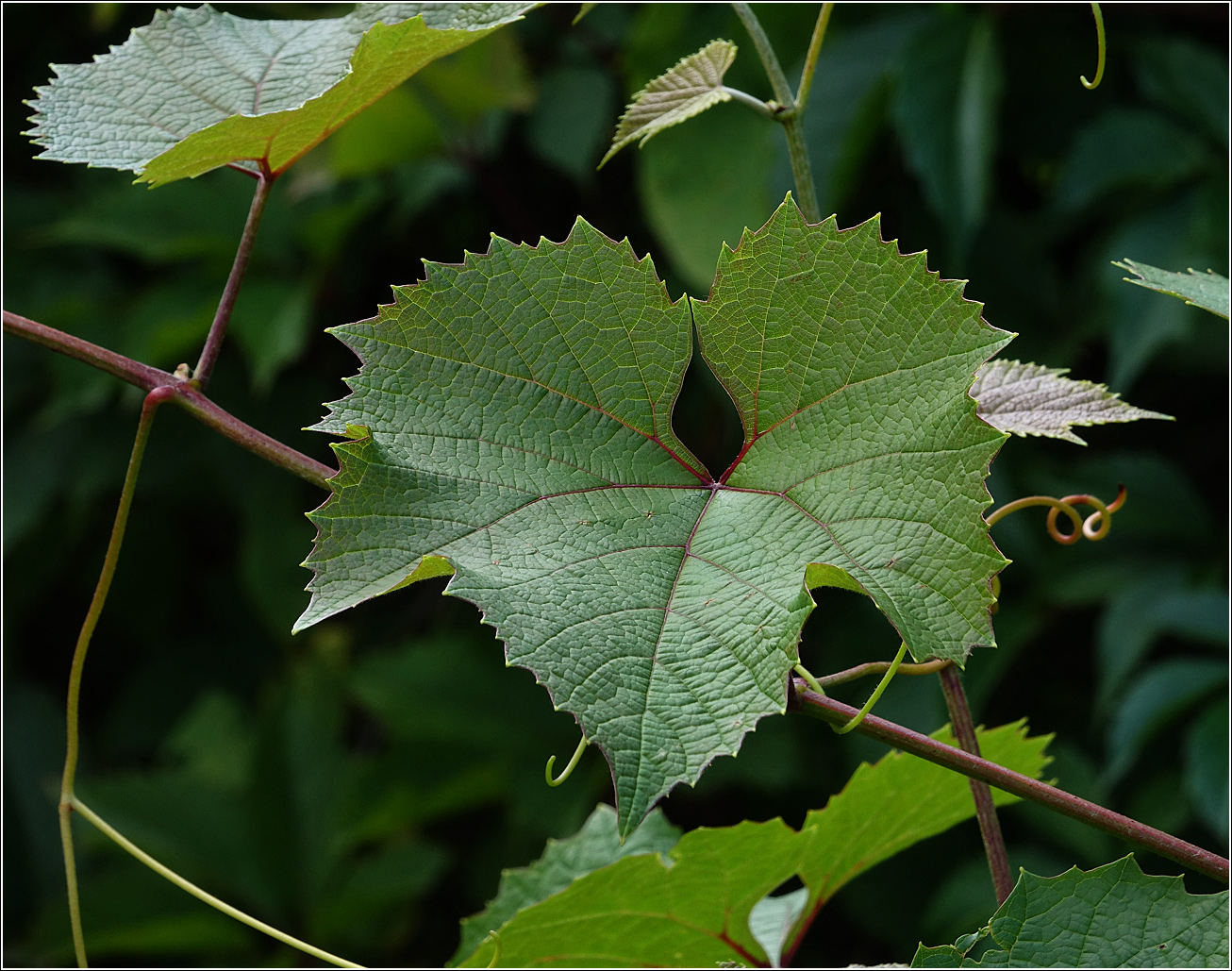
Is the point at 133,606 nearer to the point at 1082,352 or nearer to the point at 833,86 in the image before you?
the point at 833,86

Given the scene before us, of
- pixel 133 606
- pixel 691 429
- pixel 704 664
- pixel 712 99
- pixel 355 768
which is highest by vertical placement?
pixel 712 99

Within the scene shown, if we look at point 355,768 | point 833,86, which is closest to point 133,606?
point 355,768

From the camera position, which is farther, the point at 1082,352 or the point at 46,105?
the point at 1082,352

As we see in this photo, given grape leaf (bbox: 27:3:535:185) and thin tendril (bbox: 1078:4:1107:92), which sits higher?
grape leaf (bbox: 27:3:535:185)

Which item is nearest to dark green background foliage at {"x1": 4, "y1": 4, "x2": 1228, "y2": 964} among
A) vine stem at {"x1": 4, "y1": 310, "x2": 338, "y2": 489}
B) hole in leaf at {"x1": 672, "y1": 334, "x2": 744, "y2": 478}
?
hole in leaf at {"x1": 672, "y1": 334, "x2": 744, "y2": 478}

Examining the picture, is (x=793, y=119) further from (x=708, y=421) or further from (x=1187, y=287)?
(x=708, y=421)

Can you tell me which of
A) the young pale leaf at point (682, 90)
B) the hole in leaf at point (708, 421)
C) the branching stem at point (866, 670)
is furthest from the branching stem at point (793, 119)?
the hole in leaf at point (708, 421)

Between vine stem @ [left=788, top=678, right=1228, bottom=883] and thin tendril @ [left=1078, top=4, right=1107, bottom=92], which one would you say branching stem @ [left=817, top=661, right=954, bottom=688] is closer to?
vine stem @ [left=788, top=678, right=1228, bottom=883]
